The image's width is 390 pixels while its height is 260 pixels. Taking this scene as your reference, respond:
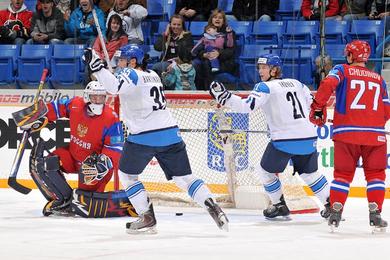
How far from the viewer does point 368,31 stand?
8648 mm

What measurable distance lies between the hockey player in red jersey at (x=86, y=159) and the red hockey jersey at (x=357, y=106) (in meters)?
1.65

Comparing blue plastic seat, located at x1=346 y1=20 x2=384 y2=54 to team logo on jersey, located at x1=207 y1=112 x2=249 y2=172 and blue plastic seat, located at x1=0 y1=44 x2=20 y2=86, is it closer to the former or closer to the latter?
team logo on jersey, located at x1=207 y1=112 x2=249 y2=172

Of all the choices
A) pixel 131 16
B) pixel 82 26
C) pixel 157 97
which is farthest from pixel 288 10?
pixel 157 97

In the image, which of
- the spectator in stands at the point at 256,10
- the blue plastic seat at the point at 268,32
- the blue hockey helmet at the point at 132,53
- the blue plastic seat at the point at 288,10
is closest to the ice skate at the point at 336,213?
the blue hockey helmet at the point at 132,53

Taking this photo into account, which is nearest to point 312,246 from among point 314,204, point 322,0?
point 314,204

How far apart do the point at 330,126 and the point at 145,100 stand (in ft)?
8.82

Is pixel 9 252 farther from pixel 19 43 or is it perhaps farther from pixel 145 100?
pixel 19 43

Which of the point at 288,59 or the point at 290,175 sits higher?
the point at 288,59

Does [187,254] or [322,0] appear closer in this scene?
[187,254]

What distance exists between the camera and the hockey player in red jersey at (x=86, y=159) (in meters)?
6.96

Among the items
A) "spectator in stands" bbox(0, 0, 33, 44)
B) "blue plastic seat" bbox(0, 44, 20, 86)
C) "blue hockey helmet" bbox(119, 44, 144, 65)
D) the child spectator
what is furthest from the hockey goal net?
"spectator in stands" bbox(0, 0, 33, 44)

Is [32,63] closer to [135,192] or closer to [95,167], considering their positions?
[95,167]

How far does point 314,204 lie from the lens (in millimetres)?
7430

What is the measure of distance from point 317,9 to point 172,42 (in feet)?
4.25
